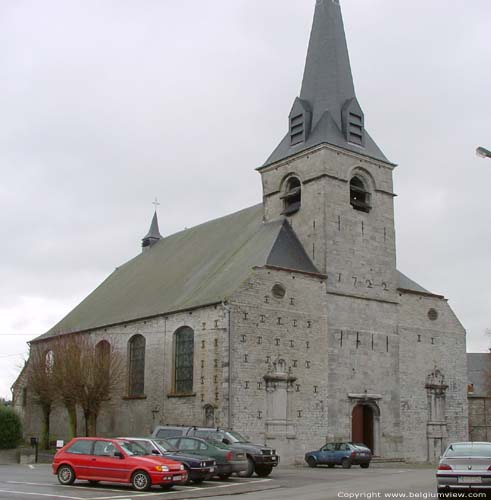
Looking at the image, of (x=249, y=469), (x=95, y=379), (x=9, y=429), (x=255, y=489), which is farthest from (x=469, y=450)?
(x=9, y=429)

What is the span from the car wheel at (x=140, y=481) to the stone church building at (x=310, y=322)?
40.1 feet

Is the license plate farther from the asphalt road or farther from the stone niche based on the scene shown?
the stone niche

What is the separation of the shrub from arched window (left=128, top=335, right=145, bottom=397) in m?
5.77

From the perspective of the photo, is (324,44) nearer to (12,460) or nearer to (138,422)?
(138,422)

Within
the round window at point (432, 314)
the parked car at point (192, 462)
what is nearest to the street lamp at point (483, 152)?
the parked car at point (192, 462)

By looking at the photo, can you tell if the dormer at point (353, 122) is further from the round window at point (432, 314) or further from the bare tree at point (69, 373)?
the bare tree at point (69, 373)

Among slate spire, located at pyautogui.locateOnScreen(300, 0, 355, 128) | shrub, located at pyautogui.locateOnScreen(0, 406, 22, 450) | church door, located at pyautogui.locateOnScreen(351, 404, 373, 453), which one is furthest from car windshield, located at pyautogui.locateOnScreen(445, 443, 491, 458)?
slate spire, located at pyautogui.locateOnScreen(300, 0, 355, 128)

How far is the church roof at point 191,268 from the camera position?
113 feet

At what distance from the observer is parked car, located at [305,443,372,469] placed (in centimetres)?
2883

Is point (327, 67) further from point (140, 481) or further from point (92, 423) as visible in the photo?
point (140, 481)

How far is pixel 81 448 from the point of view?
19.5m

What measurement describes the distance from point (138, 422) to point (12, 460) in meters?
6.09

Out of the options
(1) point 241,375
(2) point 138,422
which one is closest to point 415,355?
(1) point 241,375

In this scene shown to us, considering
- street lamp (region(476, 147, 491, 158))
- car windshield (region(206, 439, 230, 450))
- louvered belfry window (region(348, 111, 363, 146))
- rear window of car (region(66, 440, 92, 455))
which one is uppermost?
louvered belfry window (region(348, 111, 363, 146))
